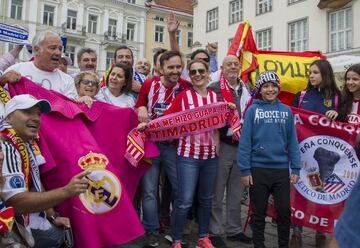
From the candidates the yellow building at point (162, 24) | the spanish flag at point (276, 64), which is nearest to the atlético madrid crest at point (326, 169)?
the spanish flag at point (276, 64)

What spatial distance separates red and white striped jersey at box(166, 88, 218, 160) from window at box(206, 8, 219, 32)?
2817 cm

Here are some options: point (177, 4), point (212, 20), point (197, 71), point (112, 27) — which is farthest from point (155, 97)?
point (177, 4)

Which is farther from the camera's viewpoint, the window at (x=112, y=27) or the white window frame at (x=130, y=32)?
the white window frame at (x=130, y=32)

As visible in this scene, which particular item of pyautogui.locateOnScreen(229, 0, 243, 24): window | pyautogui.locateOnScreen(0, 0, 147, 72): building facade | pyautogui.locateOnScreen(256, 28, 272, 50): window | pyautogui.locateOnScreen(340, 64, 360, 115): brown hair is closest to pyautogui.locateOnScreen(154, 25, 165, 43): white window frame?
pyautogui.locateOnScreen(0, 0, 147, 72): building facade

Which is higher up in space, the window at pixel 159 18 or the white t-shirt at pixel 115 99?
the window at pixel 159 18

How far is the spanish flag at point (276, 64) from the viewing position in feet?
19.1

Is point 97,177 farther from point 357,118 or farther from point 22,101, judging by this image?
point 357,118

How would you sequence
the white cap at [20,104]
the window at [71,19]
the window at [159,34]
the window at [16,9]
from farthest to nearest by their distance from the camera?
the window at [159,34], the window at [71,19], the window at [16,9], the white cap at [20,104]

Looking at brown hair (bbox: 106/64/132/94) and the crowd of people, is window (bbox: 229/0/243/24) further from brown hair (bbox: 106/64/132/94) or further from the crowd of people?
brown hair (bbox: 106/64/132/94)

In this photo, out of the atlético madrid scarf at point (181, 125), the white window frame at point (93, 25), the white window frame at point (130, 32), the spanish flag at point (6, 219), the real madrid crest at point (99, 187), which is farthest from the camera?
the white window frame at point (130, 32)

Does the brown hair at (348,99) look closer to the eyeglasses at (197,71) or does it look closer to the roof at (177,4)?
the eyeglasses at (197,71)

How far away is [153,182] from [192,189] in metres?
0.51

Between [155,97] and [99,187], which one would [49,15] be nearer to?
[155,97]

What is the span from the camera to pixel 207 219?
13.7 feet
